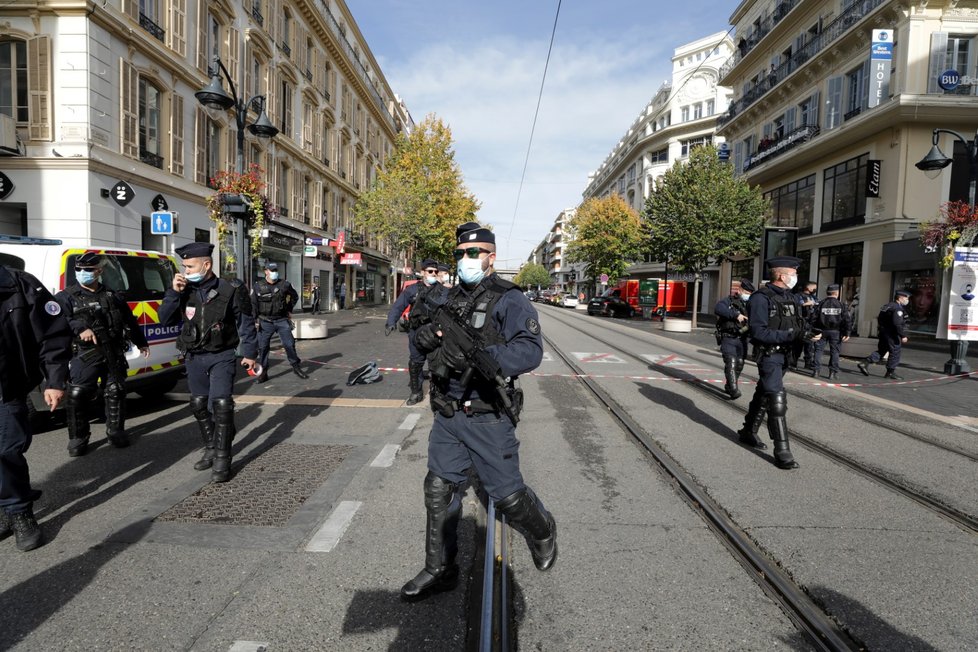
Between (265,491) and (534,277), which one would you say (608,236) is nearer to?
(265,491)

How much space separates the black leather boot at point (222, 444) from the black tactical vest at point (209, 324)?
0.51 meters

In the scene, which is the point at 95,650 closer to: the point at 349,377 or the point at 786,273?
the point at 786,273

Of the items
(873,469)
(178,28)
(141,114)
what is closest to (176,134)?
(141,114)

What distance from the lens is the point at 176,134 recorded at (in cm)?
1655

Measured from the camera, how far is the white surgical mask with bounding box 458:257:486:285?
2912 millimetres

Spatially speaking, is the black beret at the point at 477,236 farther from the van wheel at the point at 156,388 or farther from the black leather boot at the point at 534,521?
the van wheel at the point at 156,388

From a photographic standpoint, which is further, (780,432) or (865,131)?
(865,131)

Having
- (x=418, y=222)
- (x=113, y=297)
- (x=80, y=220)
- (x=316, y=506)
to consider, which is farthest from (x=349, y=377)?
(x=418, y=222)

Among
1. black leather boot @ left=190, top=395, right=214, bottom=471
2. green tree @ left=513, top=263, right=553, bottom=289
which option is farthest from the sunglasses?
green tree @ left=513, top=263, right=553, bottom=289

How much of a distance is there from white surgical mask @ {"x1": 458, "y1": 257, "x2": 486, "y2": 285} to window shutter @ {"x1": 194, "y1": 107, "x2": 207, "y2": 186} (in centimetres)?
1818

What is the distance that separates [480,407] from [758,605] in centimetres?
169

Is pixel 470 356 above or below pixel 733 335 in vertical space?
above

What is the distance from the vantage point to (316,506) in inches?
146

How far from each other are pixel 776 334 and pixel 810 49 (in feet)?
85.8
